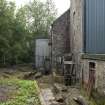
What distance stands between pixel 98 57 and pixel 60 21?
1489 cm

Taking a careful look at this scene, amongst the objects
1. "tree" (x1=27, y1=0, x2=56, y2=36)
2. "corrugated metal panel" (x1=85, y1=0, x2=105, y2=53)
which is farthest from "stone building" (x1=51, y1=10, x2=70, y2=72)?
"tree" (x1=27, y1=0, x2=56, y2=36)

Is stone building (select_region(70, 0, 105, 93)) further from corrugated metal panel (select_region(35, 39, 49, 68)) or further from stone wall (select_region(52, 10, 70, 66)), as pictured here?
corrugated metal panel (select_region(35, 39, 49, 68))

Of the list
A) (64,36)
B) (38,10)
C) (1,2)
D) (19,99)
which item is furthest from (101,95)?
(38,10)

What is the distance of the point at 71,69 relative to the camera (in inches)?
874

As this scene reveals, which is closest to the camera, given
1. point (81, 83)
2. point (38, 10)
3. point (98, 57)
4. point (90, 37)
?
point (98, 57)

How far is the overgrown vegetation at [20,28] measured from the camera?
102 ft

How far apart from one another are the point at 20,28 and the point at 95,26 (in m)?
19.4

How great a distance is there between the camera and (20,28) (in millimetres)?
33750

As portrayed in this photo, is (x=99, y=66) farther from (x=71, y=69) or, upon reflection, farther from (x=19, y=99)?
(x=71, y=69)

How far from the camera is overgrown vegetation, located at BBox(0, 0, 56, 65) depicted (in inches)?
1220

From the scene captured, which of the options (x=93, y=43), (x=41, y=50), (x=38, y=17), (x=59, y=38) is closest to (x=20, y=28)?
(x=41, y=50)

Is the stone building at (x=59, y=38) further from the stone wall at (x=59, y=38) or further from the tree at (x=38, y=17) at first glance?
the tree at (x=38, y=17)

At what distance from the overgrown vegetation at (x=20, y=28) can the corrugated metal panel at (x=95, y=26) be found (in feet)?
49.7

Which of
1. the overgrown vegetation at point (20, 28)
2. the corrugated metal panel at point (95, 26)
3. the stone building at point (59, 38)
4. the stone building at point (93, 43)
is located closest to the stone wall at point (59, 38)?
the stone building at point (59, 38)
